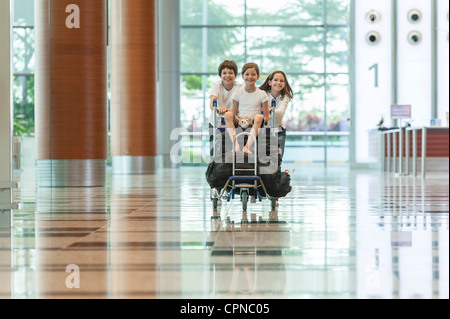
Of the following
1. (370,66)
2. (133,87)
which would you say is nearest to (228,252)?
(133,87)

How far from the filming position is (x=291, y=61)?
99.7ft

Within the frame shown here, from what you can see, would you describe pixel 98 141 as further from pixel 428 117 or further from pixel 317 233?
pixel 428 117

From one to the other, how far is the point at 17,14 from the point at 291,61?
1088 centimetres

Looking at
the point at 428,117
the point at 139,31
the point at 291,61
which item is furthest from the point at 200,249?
the point at 291,61

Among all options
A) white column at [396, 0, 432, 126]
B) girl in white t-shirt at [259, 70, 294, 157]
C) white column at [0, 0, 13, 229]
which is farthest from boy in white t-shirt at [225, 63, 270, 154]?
white column at [396, 0, 432, 126]

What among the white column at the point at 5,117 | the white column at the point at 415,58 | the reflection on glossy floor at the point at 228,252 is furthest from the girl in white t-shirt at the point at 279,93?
the white column at the point at 415,58

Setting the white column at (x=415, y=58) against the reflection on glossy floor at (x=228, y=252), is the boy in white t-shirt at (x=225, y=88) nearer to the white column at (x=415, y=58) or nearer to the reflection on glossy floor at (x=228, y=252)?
the reflection on glossy floor at (x=228, y=252)

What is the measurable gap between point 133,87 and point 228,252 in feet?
52.9

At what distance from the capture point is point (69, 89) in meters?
12.8

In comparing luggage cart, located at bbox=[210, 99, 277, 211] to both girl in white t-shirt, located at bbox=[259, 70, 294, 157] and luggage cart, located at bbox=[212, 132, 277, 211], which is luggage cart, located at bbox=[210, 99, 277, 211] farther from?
girl in white t-shirt, located at bbox=[259, 70, 294, 157]

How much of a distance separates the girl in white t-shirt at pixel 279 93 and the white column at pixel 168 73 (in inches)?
746

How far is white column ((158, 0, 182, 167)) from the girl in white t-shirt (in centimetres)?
1894

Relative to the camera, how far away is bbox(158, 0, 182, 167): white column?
27359 millimetres

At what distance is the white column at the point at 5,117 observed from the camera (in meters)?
6.41
